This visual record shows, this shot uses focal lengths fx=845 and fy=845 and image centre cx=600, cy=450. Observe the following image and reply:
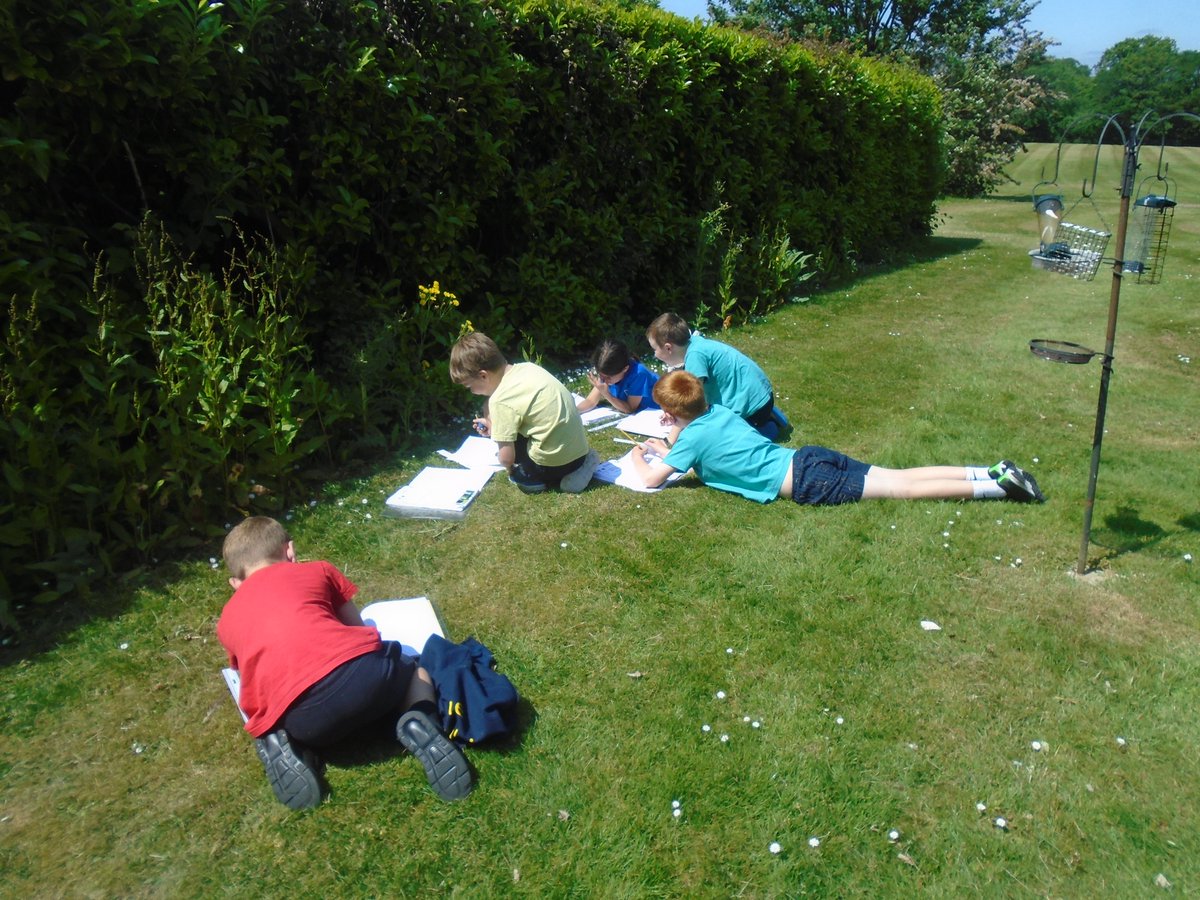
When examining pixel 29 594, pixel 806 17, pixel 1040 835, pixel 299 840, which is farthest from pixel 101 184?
pixel 806 17

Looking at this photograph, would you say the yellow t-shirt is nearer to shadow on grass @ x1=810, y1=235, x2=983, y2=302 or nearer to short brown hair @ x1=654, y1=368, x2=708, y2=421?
short brown hair @ x1=654, y1=368, x2=708, y2=421

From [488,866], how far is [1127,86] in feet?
23.9

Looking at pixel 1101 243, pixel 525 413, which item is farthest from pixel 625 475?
pixel 1101 243

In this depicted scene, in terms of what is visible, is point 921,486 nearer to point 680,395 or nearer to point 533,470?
point 680,395

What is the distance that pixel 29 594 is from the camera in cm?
373

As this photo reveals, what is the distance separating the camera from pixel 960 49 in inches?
1128

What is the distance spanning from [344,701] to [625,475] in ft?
8.84

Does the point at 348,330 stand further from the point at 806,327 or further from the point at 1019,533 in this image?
the point at 806,327

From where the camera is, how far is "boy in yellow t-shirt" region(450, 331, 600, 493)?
15.4ft

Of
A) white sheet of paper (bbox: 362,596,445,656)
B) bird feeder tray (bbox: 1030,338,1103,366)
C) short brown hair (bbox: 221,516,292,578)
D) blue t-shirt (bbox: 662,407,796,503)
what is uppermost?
bird feeder tray (bbox: 1030,338,1103,366)

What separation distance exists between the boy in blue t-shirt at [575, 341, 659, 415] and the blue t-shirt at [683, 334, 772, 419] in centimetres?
51

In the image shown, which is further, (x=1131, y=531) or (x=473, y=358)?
(x=473, y=358)

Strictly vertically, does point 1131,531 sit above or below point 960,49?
below

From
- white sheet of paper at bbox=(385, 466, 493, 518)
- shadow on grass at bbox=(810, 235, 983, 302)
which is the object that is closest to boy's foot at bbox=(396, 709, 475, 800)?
white sheet of paper at bbox=(385, 466, 493, 518)
